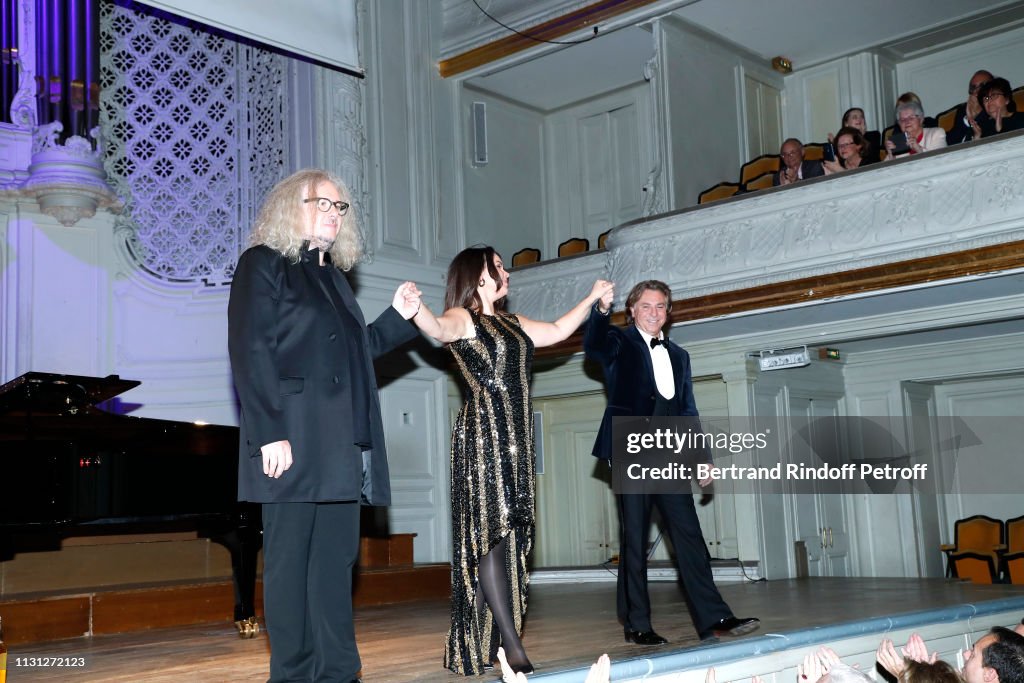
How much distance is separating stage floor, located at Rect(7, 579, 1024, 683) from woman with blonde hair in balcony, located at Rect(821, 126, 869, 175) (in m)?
2.94

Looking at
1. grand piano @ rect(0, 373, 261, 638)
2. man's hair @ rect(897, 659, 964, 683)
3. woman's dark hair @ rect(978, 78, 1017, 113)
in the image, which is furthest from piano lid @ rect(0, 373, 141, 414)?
woman's dark hair @ rect(978, 78, 1017, 113)

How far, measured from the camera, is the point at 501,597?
3035mm

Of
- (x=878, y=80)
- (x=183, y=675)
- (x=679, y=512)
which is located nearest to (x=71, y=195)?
(x=183, y=675)

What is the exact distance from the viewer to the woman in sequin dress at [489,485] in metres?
3.06

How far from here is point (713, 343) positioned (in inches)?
344

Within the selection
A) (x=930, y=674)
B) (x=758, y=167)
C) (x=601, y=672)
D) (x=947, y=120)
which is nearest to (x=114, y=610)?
(x=601, y=672)

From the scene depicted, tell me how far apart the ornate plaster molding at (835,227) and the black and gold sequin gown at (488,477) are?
14.2 feet

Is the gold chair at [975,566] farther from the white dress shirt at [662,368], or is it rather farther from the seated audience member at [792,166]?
the white dress shirt at [662,368]

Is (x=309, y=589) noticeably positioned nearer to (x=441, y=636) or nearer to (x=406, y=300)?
(x=406, y=300)

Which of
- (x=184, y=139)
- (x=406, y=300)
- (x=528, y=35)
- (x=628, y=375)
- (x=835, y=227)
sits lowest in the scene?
(x=628, y=375)

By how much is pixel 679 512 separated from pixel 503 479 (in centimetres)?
103

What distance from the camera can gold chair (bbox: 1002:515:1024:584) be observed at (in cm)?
838

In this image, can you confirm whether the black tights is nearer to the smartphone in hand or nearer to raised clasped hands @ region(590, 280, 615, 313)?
raised clasped hands @ region(590, 280, 615, 313)

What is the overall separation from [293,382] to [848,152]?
19.2 ft
